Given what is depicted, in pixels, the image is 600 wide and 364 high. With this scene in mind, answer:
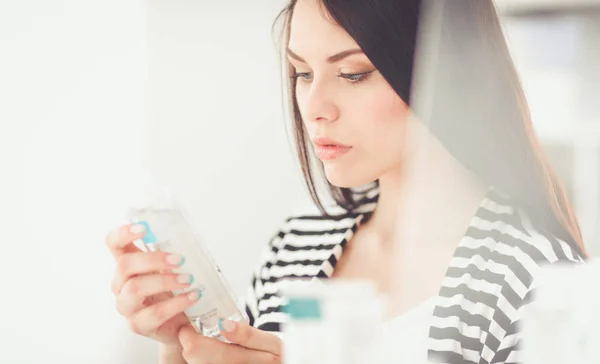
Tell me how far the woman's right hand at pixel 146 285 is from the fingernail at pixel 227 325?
34 mm

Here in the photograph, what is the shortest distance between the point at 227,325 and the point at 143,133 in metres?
0.45

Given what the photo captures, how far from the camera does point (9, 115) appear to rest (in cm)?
81

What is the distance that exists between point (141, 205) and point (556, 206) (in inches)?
16.1

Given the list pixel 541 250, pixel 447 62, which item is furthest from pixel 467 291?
pixel 447 62

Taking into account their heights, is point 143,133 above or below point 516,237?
above

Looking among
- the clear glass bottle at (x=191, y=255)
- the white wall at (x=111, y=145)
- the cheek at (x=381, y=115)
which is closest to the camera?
the clear glass bottle at (x=191, y=255)

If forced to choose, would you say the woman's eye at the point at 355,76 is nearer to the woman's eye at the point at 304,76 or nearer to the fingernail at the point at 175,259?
the woman's eye at the point at 304,76

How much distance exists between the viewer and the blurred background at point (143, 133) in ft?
2.52

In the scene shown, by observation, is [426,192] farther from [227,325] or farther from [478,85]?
[227,325]

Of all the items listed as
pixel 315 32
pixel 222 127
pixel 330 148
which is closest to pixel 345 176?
pixel 330 148

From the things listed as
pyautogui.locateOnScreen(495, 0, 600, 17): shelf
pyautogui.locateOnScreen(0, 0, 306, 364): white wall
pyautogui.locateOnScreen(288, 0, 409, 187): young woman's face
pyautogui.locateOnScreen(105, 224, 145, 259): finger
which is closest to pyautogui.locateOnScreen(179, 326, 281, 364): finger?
pyautogui.locateOnScreen(105, 224, 145, 259): finger

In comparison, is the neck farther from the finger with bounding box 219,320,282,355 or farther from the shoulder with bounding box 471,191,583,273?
the finger with bounding box 219,320,282,355

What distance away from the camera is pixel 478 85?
0.69 m

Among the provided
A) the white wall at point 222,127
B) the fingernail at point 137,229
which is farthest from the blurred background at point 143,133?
the fingernail at point 137,229
